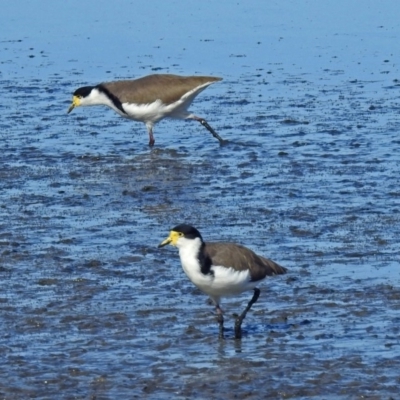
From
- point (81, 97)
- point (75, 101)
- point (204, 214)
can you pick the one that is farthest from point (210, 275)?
point (75, 101)

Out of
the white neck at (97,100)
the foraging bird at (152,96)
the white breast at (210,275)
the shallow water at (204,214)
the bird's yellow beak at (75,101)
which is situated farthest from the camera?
the bird's yellow beak at (75,101)

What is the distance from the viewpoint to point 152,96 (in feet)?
57.8

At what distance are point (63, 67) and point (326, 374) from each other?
1448 centimetres

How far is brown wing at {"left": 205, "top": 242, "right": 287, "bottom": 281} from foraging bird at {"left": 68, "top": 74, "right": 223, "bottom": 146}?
24.1 feet

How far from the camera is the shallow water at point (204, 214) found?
923cm

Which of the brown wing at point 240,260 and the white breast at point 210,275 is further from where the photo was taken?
the brown wing at point 240,260

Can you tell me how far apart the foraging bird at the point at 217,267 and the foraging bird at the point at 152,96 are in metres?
7.51

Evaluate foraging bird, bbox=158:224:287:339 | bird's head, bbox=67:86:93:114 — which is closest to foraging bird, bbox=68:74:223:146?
bird's head, bbox=67:86:93:114

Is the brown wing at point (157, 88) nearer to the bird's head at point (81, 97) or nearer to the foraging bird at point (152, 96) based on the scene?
the foraging bird at point (152, 96)

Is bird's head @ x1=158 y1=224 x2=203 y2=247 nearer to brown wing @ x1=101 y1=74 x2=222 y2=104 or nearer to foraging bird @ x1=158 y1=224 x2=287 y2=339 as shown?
foraging bird @ x1=158 y1=224 x2=287 y2=339

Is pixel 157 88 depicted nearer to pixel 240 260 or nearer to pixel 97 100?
pixel 97 100

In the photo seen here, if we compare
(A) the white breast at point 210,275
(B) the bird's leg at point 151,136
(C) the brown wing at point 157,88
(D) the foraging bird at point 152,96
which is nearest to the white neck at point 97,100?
(D) the foraging bird at point 152,96

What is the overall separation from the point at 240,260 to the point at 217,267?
9.3 inches

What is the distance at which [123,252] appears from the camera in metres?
12.2
